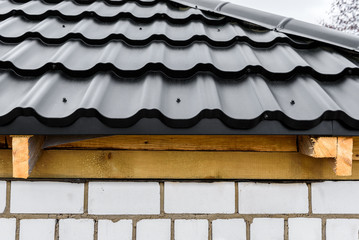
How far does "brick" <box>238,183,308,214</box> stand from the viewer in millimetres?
1587

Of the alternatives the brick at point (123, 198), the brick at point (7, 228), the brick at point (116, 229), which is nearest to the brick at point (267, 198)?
the brick at point (123, 198)

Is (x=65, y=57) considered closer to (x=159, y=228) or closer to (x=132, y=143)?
(x=132, y=143)

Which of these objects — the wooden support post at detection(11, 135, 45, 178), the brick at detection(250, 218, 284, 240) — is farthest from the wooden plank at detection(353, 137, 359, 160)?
the wooden support post at detection(11, 135, 45, 178)

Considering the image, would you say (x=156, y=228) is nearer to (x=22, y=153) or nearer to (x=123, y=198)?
(x=123, y=198)

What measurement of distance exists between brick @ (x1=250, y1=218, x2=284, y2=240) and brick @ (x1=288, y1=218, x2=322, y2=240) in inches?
2.5

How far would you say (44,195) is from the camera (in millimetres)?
1562

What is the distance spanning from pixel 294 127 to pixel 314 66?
62 cm

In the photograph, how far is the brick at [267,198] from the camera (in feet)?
5.21

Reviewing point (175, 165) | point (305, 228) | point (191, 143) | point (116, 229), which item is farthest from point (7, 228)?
point (305, 228)

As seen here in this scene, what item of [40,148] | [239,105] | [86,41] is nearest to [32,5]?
[86,41]

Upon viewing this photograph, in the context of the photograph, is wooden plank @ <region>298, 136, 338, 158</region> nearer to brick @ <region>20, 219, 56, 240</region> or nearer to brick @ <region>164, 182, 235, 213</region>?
brick @ <region>164, 182, 235, 213</region>

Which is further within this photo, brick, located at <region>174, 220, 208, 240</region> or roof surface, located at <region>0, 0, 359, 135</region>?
brick, located at <region>174, 220, 208, 240</region>

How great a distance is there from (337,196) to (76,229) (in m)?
1.49

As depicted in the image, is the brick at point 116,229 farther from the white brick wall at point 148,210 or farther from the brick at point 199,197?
the brick at point 199,197
